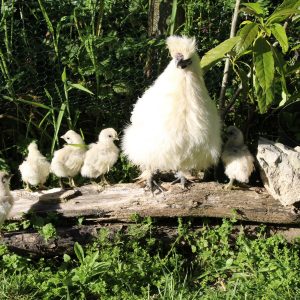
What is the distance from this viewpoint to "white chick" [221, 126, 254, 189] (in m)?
5.14

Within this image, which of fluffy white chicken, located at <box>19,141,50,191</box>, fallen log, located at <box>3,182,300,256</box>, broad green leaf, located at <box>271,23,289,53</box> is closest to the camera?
broad green leaf, located at <box>271,23,289,53</box>

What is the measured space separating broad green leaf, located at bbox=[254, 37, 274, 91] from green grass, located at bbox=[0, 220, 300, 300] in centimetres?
135

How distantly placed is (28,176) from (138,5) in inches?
91.0

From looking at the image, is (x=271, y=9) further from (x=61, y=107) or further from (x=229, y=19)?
(x=61, y=107)

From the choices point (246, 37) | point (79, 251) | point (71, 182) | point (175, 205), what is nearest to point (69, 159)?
point (71, 182)

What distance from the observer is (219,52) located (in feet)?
16.1

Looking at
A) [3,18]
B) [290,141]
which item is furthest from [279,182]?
[3,18]

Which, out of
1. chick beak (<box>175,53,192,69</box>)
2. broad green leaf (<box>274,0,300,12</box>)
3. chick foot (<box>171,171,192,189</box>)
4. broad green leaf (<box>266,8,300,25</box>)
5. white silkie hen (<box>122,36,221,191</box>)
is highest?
broad green leaf (<box>274,0,300,12</box>)

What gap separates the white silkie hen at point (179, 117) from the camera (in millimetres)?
4801

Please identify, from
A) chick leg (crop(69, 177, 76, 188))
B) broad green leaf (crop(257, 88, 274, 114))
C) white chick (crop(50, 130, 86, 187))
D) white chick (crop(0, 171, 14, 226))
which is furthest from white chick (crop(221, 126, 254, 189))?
white chick (crop(0, 171, 14, 226))

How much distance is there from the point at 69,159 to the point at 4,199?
894 mm

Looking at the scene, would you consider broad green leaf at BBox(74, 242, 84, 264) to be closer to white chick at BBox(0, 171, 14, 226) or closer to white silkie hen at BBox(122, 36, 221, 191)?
white chick at BBox(0, 171, 14, 226)

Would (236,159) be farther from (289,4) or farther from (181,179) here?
(289,4)

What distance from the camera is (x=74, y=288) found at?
14.5 ft
